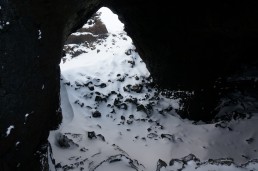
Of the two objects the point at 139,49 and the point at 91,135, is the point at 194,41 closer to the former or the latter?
the point at 139,49

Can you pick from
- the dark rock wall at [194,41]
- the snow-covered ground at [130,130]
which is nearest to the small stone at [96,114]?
the snow-covered ground at [130,130]

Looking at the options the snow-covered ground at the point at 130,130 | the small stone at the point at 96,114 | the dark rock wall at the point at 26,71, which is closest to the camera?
the dark rock wall at the point at 26,71

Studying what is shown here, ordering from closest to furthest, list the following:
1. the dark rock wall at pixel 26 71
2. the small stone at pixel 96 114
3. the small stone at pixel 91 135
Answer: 1. the dark rock wall at pixel 26 71
2. the small stone at pixel 91 135
3. the small stone at pixel 96 114

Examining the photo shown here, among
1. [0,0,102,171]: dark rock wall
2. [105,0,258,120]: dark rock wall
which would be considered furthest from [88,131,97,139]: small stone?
[0,0,102,171]: dark rock wall

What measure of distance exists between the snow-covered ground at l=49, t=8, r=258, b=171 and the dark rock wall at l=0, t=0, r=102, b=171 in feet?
3.64

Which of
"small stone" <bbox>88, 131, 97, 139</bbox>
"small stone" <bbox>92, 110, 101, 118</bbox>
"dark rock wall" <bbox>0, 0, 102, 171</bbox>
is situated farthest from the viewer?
"small stone" <bbox>92, 110, 101, 118</bbox>

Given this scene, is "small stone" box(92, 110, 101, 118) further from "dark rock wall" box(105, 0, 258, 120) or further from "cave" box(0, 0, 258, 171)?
"dark rock wall" box(105, 0, 258, 120)

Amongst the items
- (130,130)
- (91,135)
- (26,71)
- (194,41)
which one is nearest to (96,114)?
(130,130)

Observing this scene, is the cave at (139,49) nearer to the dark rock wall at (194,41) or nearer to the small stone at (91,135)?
the dark rock wall at (194,41)

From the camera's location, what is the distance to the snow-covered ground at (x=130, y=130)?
4.03 meters

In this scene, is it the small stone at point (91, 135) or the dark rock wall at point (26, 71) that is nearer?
the dark rock wall at point (26, 71)

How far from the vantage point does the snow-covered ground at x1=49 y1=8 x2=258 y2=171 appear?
4.03 metres

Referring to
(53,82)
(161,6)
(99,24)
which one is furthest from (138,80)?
(99,24)

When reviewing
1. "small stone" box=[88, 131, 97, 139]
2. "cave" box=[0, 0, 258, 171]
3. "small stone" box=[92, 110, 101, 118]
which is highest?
"cave" box=[0, 0, 258, 171]
